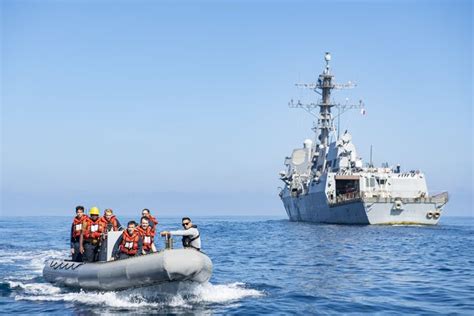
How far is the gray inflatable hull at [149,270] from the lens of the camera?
54.3ft

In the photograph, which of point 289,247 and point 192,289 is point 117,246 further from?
point 289,247

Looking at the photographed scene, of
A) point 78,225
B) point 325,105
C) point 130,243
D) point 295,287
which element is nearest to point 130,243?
point 130,243

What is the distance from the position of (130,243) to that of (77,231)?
9.01 feet

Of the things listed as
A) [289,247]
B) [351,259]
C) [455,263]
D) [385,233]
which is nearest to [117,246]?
[351,259]

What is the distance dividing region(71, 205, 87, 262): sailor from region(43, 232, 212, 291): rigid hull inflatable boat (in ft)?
5.02

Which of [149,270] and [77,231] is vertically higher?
[77,231]

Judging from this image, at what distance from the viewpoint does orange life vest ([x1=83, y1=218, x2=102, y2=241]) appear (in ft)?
65.9

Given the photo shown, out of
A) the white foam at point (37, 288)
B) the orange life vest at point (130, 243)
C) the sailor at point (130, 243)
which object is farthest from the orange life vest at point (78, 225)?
the orange life vest at point (130, 243)

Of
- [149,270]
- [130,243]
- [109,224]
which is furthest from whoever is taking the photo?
[109,224]

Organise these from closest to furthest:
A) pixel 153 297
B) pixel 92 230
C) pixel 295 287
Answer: pixel 153 297 < pixel 92 230 < pixel 295 287

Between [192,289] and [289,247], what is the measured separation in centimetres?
2037

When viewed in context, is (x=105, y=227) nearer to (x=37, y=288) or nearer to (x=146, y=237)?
(x=146, y=237)

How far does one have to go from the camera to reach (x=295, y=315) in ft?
52.7

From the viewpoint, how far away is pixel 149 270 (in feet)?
55.1
